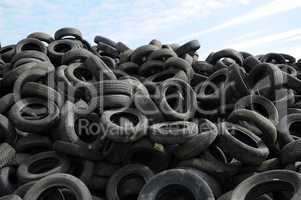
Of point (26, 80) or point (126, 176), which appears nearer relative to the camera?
point (126, 176)

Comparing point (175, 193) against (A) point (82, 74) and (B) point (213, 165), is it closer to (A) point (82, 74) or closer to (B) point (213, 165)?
(B) point (213, 165)

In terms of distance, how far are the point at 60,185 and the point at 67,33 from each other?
7.84 m

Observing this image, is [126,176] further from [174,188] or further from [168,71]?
[168,71]

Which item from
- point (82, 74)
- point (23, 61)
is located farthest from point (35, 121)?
point (23, 61)

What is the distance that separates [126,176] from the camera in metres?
6.27

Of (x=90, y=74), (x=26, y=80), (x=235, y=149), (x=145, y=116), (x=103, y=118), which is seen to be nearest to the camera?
(x=235, y=149)

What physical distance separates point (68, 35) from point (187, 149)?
7.76 metres

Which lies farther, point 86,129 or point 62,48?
point 62,48

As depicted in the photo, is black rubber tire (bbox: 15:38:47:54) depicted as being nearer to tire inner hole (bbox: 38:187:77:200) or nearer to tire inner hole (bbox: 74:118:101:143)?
tire inner hole (bbox: 74:118:101:143)

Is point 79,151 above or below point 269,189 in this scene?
below

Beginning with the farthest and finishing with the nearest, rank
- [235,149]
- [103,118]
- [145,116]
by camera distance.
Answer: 1. [145,116]
2. [103,118]
3. [235,149]

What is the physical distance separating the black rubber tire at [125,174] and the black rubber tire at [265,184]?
1516mm

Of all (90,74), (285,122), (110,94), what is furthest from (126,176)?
(90,74)

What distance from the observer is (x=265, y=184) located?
213 inches
